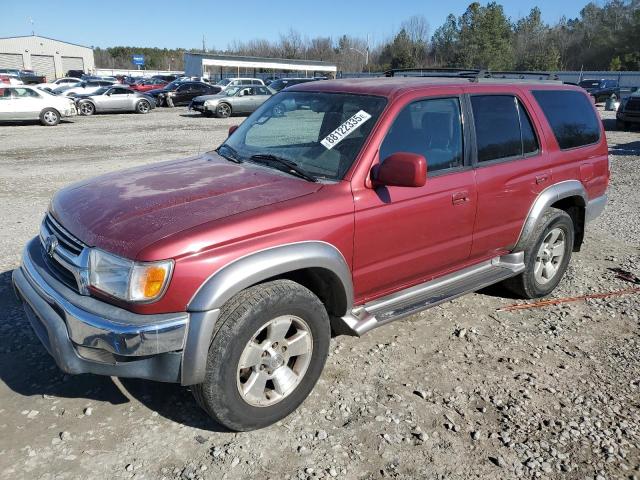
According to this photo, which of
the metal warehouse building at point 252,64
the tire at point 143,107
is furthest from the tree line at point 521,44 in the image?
the tire at point 143,107

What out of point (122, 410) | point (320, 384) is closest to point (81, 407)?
point (122, 410)

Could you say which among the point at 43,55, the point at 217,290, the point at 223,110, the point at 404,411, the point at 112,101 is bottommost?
the point at 404,411

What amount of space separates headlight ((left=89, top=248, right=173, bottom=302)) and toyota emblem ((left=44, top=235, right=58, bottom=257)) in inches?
21.4

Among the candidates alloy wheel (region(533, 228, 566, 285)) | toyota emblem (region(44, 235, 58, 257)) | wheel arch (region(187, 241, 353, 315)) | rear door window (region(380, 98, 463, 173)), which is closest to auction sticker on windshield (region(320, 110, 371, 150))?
rear door window (region(380, 98, 463, 173))

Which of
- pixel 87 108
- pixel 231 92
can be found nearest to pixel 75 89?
pixel 87 108

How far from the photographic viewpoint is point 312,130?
3807 mm

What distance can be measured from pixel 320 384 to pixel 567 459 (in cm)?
151

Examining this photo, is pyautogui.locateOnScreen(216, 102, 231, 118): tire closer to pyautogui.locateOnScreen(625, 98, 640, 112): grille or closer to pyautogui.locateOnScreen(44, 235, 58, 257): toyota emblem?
pyautogui.locateOnScreen(625, 98, 640, 112): grille

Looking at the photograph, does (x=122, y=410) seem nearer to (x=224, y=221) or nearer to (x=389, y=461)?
(x=224, y=221)

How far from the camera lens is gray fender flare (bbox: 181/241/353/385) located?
103 inches

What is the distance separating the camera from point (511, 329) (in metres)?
4.34

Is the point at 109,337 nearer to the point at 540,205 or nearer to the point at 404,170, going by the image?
the point at 404,170

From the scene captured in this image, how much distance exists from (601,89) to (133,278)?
3891 centimetres

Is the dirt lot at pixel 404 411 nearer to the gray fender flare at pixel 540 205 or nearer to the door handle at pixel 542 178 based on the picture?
the gray fender flare at pixel 540 205
